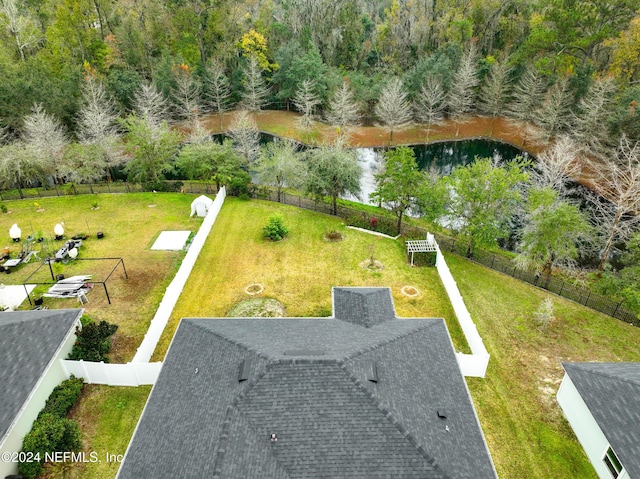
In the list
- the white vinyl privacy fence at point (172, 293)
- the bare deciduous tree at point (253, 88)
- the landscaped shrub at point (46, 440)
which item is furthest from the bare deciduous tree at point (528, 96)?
the landscaped shrub at point (46, 440)

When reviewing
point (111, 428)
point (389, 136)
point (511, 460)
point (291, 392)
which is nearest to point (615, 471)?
point (511, 460)

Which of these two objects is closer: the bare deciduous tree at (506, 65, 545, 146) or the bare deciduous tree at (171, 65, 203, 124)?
the bare deciduous tree at (506, 65, 545, 146)

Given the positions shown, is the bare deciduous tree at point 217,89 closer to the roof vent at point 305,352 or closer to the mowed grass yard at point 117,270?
the mowed grass yard at point 117,270

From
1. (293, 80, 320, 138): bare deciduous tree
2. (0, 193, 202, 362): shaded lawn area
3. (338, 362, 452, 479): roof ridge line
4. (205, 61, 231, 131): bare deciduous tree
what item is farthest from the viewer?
(205, 61, 231, 131): bare deciduous tree

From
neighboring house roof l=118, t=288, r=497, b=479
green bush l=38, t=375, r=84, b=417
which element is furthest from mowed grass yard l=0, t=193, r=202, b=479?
neighboring house roof l=118, t=288, r=497, b=479

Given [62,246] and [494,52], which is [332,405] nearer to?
[62,246]

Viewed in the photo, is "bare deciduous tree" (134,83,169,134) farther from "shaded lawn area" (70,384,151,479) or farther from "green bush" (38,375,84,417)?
"shaded lawn area" (70,384,151,479)

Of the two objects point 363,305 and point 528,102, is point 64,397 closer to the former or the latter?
point 363,305
